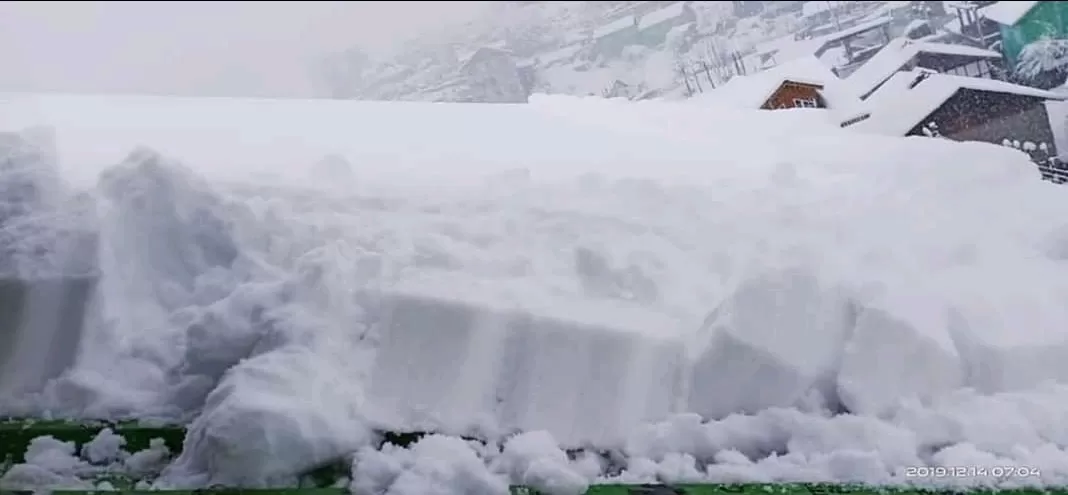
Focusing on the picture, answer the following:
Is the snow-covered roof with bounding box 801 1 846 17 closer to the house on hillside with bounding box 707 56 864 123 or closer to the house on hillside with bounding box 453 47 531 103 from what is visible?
the house on hillside with bounding box 707 56 864 123

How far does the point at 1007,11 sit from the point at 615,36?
120 centimetres

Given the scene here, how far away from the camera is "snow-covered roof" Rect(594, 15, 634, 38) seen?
3160mm

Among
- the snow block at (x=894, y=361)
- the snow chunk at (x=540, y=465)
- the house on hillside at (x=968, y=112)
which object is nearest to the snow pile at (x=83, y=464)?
the snow chunk at (x=540, y=465)

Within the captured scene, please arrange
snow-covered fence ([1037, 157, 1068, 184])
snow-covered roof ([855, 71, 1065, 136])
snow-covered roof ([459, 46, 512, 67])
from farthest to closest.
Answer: snow-covered roof ([459, 46, 512, 67])
snow-covered roof ([855, 71, 1065, 136])
snow-covered fence ([1037, 157, 1068, 184])

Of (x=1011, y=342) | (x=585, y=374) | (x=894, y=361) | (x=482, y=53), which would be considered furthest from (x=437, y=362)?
(x=1011, y=342)

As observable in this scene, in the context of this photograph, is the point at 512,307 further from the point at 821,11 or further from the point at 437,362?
the point at 821,11

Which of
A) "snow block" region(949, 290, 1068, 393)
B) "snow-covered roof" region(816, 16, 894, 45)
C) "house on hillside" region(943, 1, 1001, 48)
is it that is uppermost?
"snow-covered roof" region(816, 16, 894, 45)

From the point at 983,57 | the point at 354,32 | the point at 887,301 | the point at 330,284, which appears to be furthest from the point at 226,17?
the point at 983,57

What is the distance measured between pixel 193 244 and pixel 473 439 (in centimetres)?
80

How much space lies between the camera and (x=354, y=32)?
3082 mm

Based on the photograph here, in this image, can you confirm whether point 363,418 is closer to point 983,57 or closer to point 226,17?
point 226,17

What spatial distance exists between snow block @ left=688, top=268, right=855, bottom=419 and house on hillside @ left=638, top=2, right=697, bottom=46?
108 centimetres

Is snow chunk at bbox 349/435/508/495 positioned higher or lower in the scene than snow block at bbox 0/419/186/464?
lower

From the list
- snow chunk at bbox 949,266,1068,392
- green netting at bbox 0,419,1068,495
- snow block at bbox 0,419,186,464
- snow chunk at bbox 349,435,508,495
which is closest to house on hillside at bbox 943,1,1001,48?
snow chunk at bbox 949,266,1068,392
